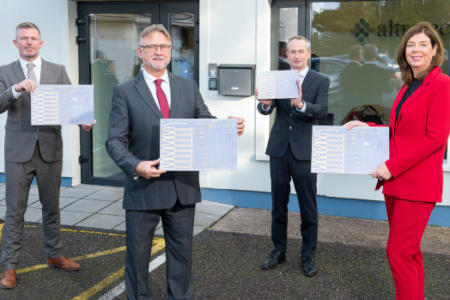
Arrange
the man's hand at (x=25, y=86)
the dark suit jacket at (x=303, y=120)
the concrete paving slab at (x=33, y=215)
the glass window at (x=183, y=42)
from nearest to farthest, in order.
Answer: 1. the man's hand at (x=25, y=86)
2. the dark suit jacket at (x=303, y=120)
3. the concrete paving slab at (x=33, y=215)
4. the glass window at (x=183, y=42)

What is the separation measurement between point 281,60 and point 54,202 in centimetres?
343

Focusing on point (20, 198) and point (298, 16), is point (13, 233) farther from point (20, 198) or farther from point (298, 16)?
point (298, 16)

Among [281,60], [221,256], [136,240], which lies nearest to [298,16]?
[281,60]

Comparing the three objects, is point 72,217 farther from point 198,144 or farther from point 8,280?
point 198,144

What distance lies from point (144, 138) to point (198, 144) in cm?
36

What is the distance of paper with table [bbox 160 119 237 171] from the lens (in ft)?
9.71

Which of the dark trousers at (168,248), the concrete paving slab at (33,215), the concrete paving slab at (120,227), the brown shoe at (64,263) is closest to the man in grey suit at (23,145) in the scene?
the brown shoe at (64,263)

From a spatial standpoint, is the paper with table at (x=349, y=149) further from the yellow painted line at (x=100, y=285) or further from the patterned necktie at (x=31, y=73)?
the patterned necktie at (x=31, y=73)

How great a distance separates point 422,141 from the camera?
2.96m

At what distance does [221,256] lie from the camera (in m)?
4.94

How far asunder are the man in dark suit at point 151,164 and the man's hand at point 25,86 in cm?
114

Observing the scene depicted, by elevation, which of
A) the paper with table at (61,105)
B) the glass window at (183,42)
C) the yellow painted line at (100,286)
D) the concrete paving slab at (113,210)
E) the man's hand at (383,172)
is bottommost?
the yellow painted line at (100,286)

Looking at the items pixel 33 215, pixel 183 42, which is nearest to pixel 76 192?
pixel 33 215

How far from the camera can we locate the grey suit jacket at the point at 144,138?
10.2 ft
